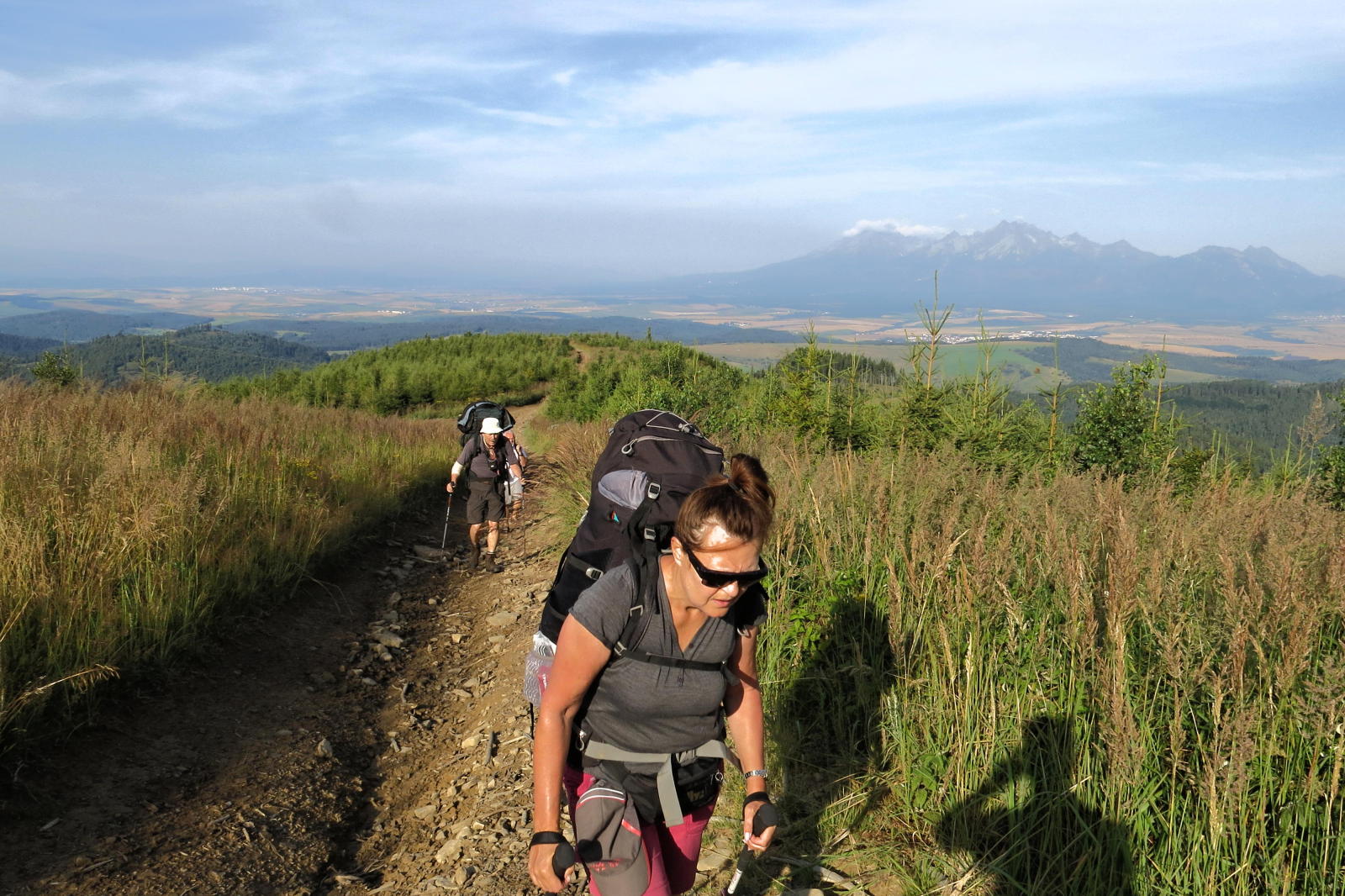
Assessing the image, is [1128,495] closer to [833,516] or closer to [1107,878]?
[833,516]

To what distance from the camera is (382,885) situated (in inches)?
136

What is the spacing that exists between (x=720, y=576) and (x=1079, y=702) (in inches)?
71.7

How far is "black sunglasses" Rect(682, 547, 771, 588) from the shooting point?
2004 mm

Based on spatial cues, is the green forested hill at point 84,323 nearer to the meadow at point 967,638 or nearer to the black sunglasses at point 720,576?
the meadow at point 967,638

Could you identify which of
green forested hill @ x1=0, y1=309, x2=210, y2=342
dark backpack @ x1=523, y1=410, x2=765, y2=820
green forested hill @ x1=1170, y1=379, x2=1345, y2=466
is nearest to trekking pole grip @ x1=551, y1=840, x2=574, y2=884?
dark backpack @ x1=523, y1=410, x2=765, y2=820

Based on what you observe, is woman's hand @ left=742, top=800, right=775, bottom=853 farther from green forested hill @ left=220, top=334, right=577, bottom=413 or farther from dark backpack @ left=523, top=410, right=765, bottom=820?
green forested hill @ left=220, top=334, right=577, bottom=413

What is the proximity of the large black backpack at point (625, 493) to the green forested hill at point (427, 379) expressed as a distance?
25.5 m

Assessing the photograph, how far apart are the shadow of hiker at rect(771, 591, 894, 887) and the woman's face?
180cm

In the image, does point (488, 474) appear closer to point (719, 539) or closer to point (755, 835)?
point (755, 835)

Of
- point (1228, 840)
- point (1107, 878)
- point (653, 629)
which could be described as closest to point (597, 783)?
point (653, 629)

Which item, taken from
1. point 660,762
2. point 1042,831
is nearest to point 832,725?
point 1042,831

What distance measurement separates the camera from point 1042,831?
9.50ft

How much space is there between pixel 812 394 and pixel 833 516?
7.71 metres

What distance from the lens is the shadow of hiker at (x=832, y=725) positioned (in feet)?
11.4
